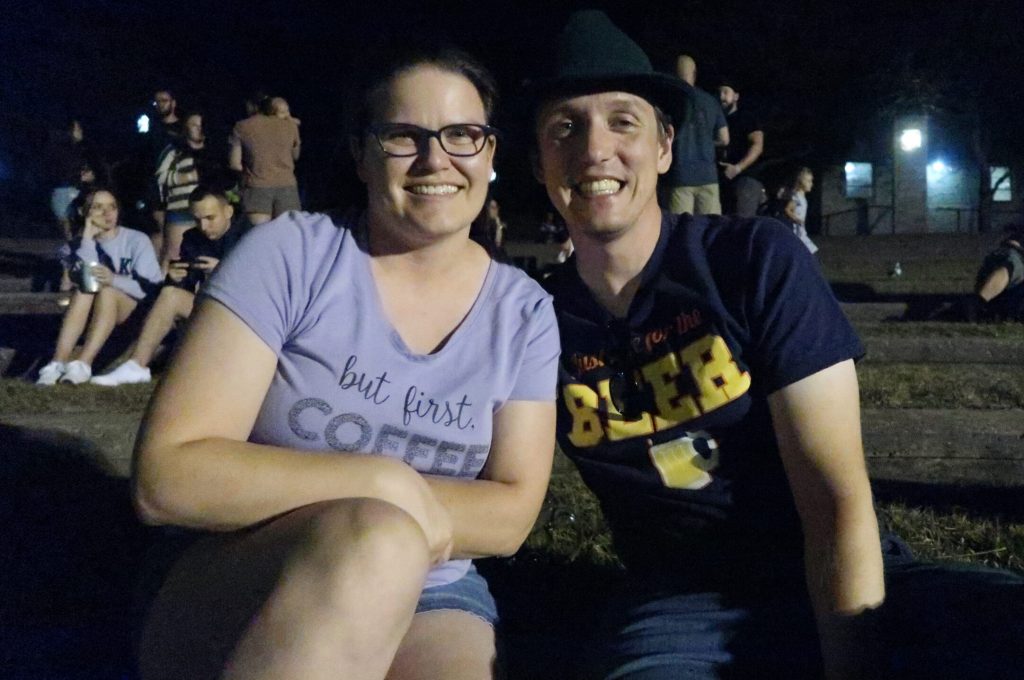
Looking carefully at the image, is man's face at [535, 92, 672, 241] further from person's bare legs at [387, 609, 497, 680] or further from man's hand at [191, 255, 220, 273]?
man's hand at [191, 255, 220, 273]

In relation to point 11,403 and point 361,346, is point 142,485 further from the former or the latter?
point 11,403

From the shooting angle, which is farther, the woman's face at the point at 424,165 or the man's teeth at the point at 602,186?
the man's teeth at the point at 602,186

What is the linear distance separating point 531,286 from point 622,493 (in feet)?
1.68

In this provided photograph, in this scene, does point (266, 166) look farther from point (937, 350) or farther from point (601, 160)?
point (601, 160)

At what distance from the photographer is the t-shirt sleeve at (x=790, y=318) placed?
184 centimetres

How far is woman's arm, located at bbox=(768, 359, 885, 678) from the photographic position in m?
1.78

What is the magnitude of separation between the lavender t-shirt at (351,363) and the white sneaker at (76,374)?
3.56 m

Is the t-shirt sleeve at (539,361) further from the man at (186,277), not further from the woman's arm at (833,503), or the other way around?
the man at (186,277)

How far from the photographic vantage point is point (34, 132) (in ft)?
61.1

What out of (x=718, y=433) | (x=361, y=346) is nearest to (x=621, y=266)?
(x=718, y=433)

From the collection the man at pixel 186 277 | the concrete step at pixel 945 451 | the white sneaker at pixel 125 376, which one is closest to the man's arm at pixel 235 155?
the man at pixel 186 277

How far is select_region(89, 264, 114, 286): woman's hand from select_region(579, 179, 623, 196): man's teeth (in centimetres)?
429

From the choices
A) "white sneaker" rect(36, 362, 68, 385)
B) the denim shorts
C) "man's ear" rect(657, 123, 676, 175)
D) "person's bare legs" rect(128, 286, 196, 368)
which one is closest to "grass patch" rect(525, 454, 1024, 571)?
the denim shorts

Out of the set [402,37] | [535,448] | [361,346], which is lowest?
[535,448]
